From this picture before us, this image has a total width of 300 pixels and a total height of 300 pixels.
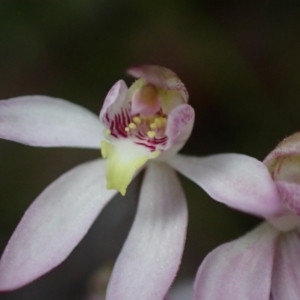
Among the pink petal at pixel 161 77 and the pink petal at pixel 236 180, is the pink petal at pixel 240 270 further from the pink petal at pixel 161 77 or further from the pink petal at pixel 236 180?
the pink petal at pixel 161 77

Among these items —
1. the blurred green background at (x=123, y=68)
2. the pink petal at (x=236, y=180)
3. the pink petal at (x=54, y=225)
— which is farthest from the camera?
the blurred green background at (x=123, y=68)

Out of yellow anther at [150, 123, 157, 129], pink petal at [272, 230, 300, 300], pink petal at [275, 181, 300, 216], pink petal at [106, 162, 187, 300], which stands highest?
yellow anther at [150, 123, 157, 129]

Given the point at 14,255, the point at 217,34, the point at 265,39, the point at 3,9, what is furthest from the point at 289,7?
the point at 14,255

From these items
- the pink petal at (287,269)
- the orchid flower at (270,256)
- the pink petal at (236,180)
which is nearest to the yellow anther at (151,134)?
the pink petal at (236,180)

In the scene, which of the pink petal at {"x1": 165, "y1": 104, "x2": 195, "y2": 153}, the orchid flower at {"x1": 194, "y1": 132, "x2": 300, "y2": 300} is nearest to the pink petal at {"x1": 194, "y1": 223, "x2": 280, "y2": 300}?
the orchid flower at {"x1": 194, "y1": 132, "x2": 300, "y2": 300}

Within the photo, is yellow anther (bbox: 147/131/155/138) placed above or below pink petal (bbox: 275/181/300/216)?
above

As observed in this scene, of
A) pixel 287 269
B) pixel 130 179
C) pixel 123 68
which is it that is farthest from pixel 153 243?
pixel 123 68

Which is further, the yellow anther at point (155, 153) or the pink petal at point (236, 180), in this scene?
the yellow anther at point (155, 153)

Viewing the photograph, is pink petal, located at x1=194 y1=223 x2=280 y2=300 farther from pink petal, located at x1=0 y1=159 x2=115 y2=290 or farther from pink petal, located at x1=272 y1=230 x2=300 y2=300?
pink petal, located at x1=0 y1=159 x2=115 y2=290
